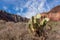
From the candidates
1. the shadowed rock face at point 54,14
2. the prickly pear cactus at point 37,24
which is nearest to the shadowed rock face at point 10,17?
the shadowed rock face at point 54,14

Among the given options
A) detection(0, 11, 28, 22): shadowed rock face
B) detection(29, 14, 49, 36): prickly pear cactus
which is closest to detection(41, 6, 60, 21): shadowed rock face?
detection(0, 11, 28, 22): shadowed rock face

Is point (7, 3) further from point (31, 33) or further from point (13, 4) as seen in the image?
point (31, 33)

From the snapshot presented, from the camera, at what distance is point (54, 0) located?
10430 millimetres

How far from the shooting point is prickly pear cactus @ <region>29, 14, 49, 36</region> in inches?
261

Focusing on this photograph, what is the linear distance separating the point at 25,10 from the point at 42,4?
91 cm

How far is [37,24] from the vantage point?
670 centimetres

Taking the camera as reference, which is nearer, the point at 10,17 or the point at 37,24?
the point at 37,24

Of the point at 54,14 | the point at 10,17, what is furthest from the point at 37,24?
the point at 10,17

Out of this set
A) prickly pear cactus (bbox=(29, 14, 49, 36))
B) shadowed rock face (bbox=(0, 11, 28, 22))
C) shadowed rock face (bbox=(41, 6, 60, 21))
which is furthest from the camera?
shadowed rock face (bbox=(0, 11, 28, 22))

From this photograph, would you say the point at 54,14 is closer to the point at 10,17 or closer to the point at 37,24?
the point at 10,17

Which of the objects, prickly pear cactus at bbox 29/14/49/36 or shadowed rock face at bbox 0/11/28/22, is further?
shadowed rock face at bbox 0/11/28/22

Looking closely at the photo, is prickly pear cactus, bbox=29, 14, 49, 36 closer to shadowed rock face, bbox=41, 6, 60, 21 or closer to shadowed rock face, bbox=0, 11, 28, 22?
shadowed rock face, bbox=41, 6, 60, 21

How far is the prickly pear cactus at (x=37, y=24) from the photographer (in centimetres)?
664

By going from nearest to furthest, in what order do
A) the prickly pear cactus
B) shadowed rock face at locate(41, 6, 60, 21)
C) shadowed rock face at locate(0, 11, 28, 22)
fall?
the prickly pear cactus, shadowed rock face at locate(41, 6, 60, 21), shadowed rock face at locate(0, 11, 28, 22)
